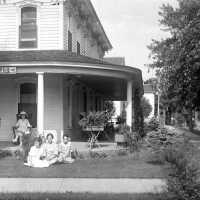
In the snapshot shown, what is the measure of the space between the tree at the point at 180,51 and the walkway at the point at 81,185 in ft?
30.9

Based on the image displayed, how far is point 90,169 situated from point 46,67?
17.7ft

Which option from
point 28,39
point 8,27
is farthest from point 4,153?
point 8,27

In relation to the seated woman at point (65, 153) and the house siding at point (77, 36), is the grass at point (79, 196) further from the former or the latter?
the house siding at point (77, 36)

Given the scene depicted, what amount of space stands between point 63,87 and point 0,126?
3.18 meters

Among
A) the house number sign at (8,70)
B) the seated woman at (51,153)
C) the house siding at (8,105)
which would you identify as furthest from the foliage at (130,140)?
the house siding at (8,105)

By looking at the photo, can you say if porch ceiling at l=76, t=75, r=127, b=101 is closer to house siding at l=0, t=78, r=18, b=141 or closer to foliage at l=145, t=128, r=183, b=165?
house siding at l=0, t=78, r=18, b=141

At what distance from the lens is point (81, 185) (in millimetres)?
9797

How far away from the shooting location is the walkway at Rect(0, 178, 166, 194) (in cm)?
922

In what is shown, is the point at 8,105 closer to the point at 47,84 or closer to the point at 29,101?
the point at 29,101

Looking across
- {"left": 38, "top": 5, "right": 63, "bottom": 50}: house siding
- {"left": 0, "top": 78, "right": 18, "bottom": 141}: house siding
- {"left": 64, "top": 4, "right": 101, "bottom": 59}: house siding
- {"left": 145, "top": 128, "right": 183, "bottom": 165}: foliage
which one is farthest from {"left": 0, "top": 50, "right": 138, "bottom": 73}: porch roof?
{"left": 145, "top": 128, "right": 183, "bottom": 165}: foliage

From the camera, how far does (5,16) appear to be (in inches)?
779

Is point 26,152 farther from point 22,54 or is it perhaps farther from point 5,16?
point 5,16

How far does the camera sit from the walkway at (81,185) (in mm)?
9219

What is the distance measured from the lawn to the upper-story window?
276 inches
